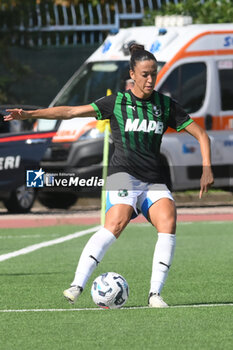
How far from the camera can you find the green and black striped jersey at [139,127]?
29.3ft

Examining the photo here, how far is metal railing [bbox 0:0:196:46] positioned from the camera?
2753 cm

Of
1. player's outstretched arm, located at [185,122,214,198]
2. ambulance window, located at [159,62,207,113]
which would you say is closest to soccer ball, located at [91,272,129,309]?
player's outstretched arm, located at [185,122,214,198]

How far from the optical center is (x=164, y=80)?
2091cm

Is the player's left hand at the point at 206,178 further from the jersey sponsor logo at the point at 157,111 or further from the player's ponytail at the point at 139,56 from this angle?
the player's ponytail at the point at 139,56

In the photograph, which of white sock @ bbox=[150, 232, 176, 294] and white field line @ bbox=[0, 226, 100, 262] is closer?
white sock @ bbox=[150, 232, 176, 294]

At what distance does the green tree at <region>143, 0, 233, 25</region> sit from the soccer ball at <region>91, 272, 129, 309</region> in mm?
17574

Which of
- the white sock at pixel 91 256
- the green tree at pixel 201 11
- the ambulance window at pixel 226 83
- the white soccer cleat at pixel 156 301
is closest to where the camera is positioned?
the white sock at pixel 91 256

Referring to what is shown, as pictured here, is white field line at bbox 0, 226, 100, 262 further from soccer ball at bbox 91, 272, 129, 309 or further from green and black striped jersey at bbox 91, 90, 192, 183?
green and black striped jersey at bbox 91, 90, 192, 183

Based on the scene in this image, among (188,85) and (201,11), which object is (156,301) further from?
(201,11)

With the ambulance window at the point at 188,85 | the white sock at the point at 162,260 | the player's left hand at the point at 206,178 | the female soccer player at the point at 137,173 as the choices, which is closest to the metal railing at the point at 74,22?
the ambulance window at the point at 188,85

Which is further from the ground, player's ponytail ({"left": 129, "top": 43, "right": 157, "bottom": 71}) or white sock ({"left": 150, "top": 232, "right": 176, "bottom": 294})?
player's ponytail ({"left": 129, "top": 43, "right": 157, "bottom": 71})

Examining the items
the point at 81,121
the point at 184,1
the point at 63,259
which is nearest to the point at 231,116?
the point at 81,121

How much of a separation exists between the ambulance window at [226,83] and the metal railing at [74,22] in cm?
621

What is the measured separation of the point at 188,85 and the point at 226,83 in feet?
2.79
